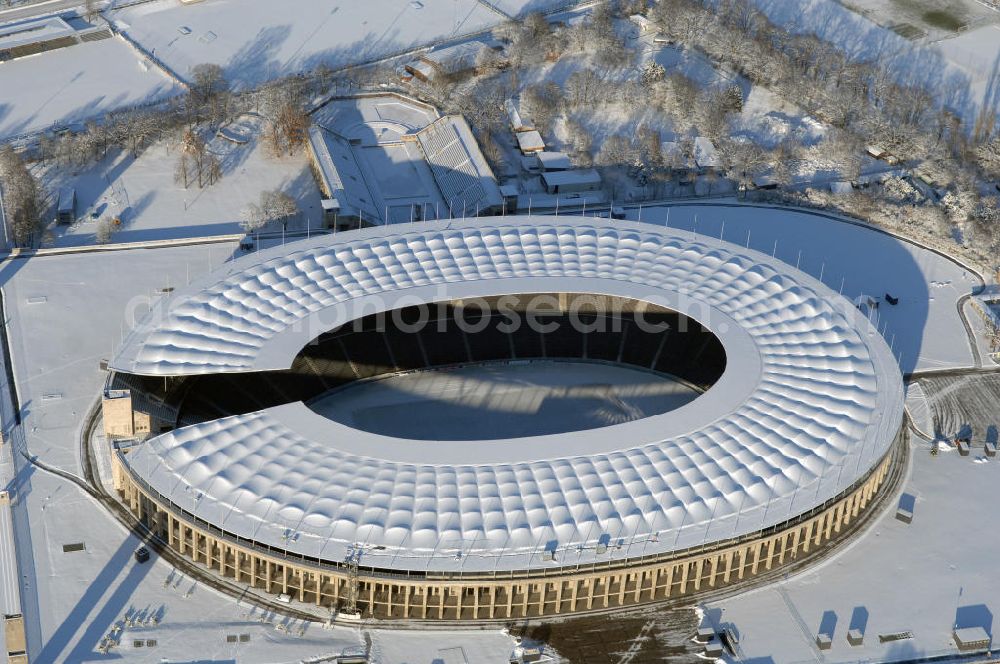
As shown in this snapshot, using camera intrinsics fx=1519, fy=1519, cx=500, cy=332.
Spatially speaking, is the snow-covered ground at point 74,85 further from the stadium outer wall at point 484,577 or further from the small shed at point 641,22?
the stadium outer wall at point 484,577

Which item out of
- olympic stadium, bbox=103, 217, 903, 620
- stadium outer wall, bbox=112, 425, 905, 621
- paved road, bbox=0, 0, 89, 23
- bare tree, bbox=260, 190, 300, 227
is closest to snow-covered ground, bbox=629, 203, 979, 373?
olympic stadium, bbox=103, 217, 903, 620

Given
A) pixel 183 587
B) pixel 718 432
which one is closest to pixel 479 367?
pixel 718 432

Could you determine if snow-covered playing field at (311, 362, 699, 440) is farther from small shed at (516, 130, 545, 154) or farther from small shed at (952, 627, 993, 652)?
small shed at (516, 130, 545, 154)

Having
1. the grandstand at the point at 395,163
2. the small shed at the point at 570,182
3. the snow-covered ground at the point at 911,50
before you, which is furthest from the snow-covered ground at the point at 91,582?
the snow-covered ground at the point at 911,50

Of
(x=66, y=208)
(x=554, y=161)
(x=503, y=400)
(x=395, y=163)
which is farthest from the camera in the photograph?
(x=395, y=163)

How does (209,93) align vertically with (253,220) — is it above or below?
above

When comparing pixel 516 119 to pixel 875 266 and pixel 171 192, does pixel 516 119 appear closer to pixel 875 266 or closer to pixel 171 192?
pixel 171 192

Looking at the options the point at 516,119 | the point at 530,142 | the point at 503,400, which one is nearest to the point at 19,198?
the point at 530,142
